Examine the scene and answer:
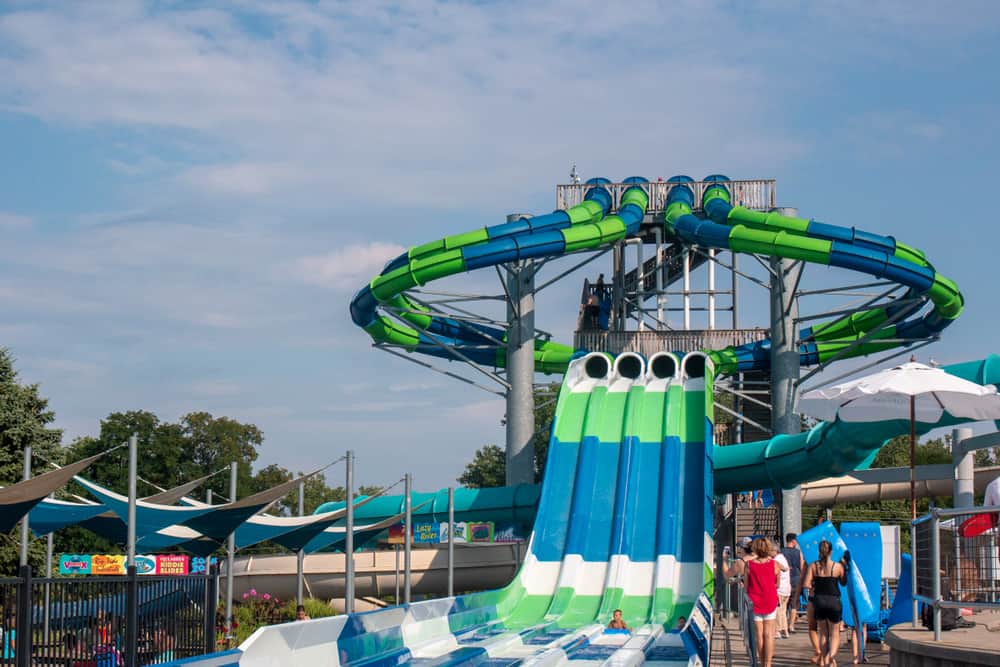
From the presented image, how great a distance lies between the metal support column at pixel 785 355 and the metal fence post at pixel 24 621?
64.6 feet

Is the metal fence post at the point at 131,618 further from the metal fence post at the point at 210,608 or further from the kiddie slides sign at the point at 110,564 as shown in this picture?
the kiddie slides sign at the point at 110,564

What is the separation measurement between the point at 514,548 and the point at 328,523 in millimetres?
9161

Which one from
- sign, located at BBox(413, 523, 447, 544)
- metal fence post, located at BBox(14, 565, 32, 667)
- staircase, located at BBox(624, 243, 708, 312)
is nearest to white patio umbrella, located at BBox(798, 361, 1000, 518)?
metal fence post, located at BBox(14, 565, 32, 667)

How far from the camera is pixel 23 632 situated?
8664 mm

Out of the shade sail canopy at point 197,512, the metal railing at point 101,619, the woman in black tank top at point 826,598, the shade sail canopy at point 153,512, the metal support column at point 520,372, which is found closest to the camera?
the metal railing at point 101,619

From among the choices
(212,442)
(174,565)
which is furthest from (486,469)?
(174,565)

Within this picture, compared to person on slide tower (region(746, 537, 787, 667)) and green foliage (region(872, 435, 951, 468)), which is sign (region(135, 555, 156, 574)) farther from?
green foliage (region(872, 435, 951, 468))

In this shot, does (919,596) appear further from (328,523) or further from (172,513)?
(328,523)

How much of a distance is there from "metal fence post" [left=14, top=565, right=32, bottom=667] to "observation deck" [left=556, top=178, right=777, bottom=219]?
21658 mm

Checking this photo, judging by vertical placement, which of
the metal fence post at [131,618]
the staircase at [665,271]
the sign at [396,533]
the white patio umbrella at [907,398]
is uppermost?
the staircase at [665,271]

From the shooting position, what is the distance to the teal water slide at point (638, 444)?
17.2 metres

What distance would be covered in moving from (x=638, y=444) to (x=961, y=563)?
13003mm

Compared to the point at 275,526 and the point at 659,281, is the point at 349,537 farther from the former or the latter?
the point at 659,281

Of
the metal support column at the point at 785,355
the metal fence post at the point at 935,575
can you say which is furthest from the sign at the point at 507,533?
the metal fence post at the point at 935,575
